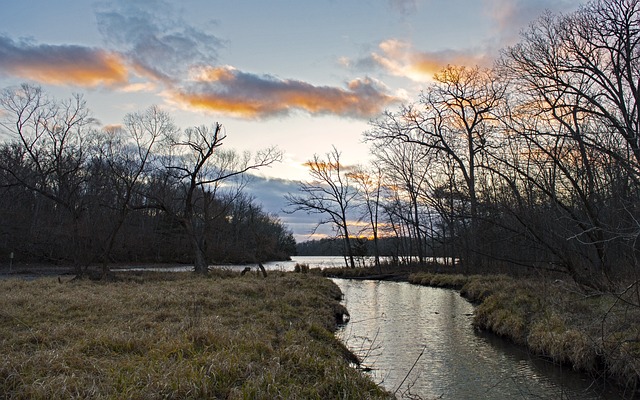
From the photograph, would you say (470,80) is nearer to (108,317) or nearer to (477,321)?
(477,321)

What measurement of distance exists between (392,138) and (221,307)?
17.7m

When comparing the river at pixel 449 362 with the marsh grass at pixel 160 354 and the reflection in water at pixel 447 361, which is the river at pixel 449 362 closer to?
the reflection in water at pixel 447 361

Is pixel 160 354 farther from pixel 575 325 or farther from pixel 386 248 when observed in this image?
pixel 386 248

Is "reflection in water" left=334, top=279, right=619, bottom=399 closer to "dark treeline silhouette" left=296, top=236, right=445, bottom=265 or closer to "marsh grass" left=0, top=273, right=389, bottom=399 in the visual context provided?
"marsh grass" left=0, top=273, right=389, bottom=399

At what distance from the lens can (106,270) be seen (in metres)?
19.8

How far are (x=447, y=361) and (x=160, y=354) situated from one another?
252 inches

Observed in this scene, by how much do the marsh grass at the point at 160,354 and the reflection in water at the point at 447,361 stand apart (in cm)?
141

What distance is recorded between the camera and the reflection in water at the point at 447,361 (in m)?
7.66

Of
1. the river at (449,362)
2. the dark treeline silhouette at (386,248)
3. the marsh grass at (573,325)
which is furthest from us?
the dark treeline silhouette at (386,248)

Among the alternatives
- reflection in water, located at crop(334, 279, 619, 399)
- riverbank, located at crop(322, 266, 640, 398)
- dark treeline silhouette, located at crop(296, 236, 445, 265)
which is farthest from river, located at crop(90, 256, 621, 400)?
dark treeline silhouette, located at crop(296, 236, 445, 265)

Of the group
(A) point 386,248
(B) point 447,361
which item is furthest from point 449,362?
(A) point 386,248

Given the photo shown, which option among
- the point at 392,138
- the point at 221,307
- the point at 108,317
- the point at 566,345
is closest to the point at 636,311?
the point at 566,345

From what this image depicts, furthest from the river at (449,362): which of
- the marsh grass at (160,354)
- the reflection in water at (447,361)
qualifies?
the marsh grass at (160,354)

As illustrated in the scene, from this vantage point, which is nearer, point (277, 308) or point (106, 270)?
point (277, 308)
